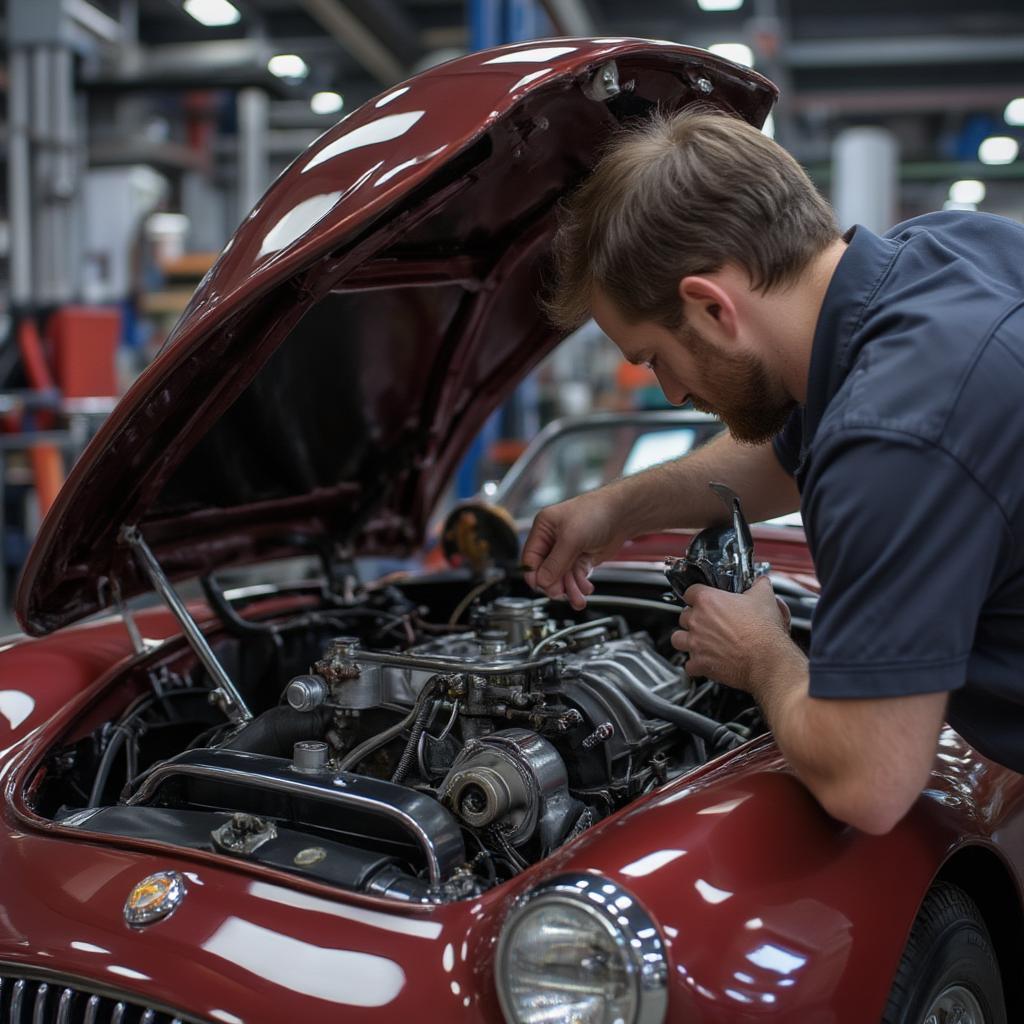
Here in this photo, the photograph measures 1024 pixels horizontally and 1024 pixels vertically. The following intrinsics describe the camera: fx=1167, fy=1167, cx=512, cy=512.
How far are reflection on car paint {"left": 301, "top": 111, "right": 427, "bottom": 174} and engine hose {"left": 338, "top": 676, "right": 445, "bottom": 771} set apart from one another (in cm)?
76

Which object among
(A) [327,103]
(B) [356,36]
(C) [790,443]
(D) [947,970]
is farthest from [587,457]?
(A) [327,103]

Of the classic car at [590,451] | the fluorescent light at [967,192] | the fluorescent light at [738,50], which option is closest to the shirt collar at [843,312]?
the classic car at [590,451]

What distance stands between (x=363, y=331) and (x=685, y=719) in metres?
1.03

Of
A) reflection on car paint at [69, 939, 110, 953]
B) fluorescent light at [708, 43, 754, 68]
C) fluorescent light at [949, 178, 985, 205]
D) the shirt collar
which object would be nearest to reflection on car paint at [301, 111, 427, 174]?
the shirt collar

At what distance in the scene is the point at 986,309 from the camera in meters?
1.34

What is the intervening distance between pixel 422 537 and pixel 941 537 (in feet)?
6.24

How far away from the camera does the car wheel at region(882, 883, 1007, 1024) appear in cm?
140

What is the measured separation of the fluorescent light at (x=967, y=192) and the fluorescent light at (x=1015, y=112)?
236 centimetres

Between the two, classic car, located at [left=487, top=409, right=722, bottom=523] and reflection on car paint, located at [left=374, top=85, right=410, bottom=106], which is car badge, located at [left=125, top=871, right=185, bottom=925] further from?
classic car, located at [left=487, top=409, right=722, bottom=523]

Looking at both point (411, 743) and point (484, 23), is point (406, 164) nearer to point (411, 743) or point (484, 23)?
point (411, 743)

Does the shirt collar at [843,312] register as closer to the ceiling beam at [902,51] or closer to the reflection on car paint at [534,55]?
the reflection on car paint at [534,55]

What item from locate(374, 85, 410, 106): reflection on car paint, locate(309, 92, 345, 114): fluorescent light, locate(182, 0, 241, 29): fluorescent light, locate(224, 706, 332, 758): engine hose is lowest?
locate(224, 706, 332, 758): engine hose

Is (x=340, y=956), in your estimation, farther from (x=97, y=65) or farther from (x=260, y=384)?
(x=97, y=65)

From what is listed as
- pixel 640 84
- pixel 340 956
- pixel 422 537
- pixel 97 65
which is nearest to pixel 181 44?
pixel 97 65
